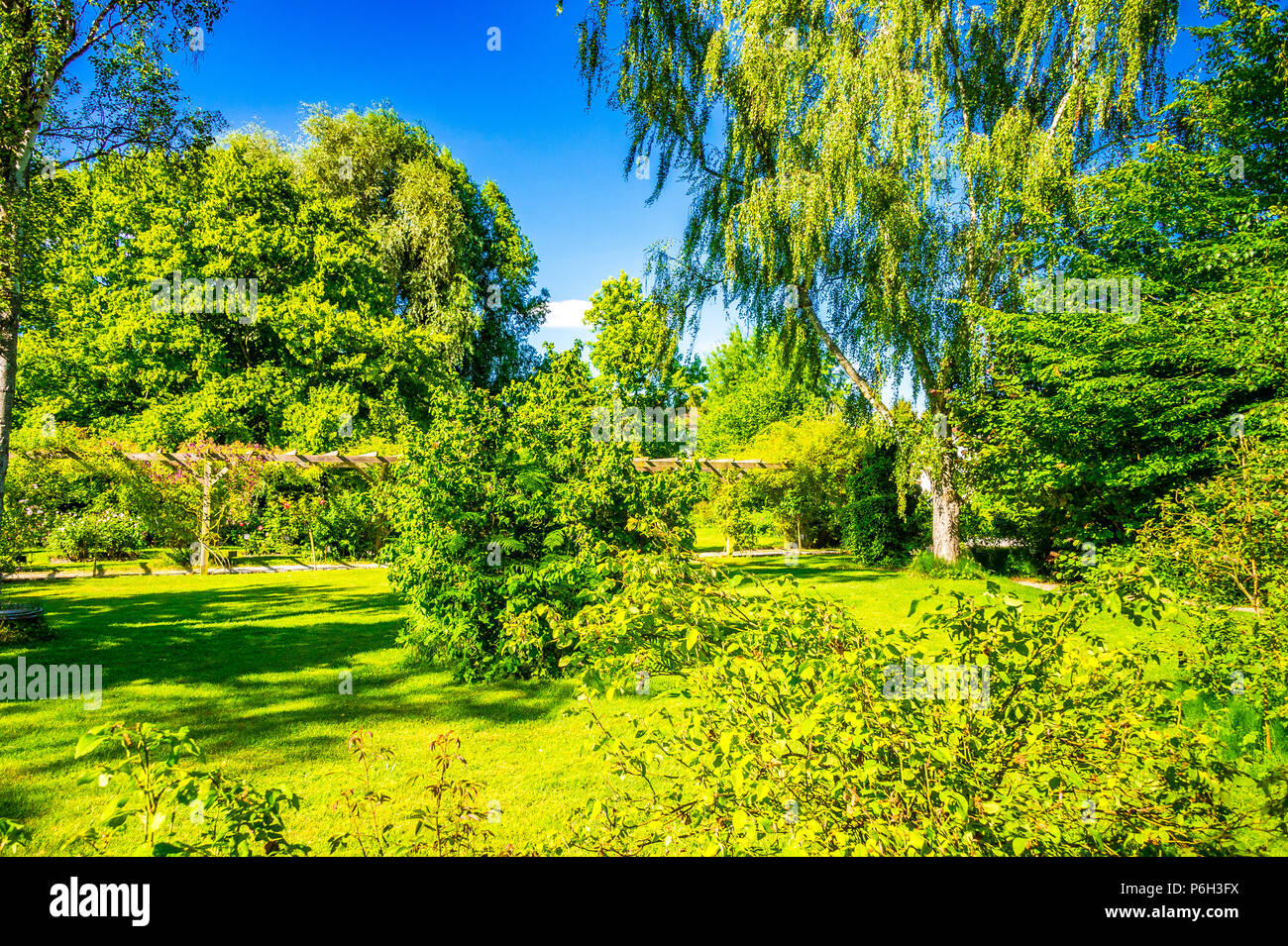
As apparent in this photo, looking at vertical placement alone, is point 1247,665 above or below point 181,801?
below

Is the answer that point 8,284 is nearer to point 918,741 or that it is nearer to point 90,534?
point 918,741

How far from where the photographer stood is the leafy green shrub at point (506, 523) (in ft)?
21.2

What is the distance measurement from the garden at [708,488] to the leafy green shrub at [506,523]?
0.16 ft

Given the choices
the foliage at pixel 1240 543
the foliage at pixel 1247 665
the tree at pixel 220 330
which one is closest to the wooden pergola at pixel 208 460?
the tree at pixel 220 330

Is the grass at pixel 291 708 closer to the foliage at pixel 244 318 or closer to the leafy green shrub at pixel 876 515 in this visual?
the leafy green shrub at pixel 876 515

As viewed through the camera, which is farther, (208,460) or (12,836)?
(208,460)

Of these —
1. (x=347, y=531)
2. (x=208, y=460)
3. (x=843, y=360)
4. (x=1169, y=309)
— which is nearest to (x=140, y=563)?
(x=208, y=460)

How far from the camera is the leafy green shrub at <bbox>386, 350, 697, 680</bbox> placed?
648 cm

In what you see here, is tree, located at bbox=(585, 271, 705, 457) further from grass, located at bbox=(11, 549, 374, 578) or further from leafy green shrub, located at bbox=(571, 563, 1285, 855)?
leafy green shrub, located at bbox=(571, 563, 1285, 855)

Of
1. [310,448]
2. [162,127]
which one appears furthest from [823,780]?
[310,448]

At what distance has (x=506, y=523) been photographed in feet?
22.3

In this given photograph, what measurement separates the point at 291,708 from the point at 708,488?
6816mm
